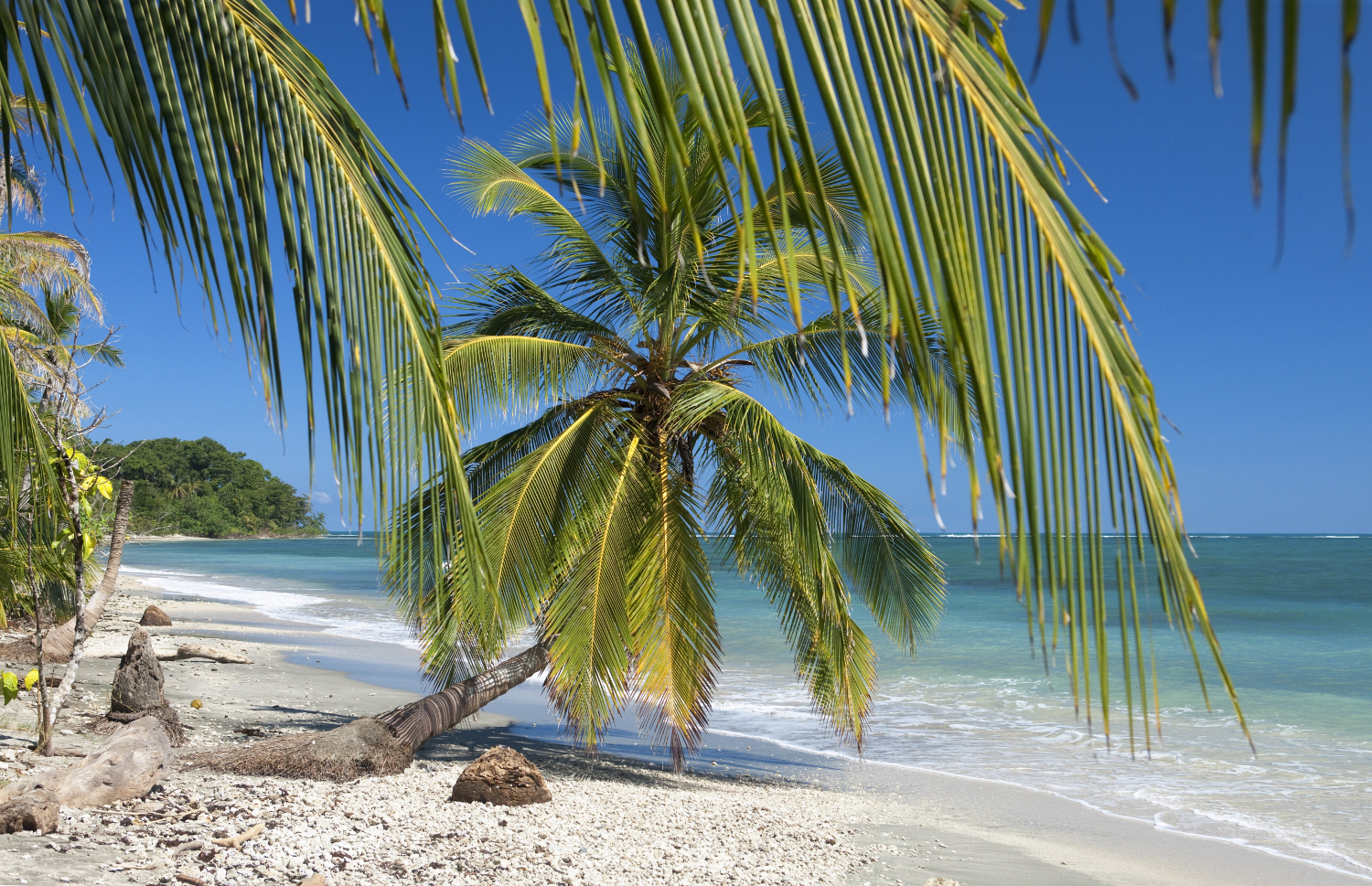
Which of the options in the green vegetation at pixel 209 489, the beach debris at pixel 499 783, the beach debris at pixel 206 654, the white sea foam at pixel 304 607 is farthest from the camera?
the green vegetation at pixel 209 489

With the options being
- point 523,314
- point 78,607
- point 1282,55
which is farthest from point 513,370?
point 1282,55

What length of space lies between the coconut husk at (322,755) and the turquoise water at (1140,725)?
14.8ft

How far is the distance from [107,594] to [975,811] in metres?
6.95

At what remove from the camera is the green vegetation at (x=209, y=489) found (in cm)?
6956

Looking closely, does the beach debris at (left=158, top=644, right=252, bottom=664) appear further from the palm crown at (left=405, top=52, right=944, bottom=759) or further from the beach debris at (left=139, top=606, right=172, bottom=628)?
the palm crown at (left=405, top=52, right=944, bottom=759)

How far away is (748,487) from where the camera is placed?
7.31m

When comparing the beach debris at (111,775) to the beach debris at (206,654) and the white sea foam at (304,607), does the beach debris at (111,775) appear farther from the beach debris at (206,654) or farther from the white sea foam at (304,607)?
the white sea foam at (304,607)

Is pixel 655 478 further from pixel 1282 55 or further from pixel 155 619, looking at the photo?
pixel 155 619

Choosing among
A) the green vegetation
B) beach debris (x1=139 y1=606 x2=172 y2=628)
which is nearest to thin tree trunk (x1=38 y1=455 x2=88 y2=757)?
beach debris (x1=139 y1=606 x2=172 y2=628)

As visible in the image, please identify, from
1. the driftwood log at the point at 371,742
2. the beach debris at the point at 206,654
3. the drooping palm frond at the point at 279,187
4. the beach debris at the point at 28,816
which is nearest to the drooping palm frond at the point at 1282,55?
the drooping palm frond at the point at 279,187

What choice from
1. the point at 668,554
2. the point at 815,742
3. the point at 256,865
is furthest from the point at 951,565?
the point at 256,865

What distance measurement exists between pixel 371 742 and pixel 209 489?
84366mm

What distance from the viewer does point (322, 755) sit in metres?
6.05

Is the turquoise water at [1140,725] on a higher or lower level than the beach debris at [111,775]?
lower
